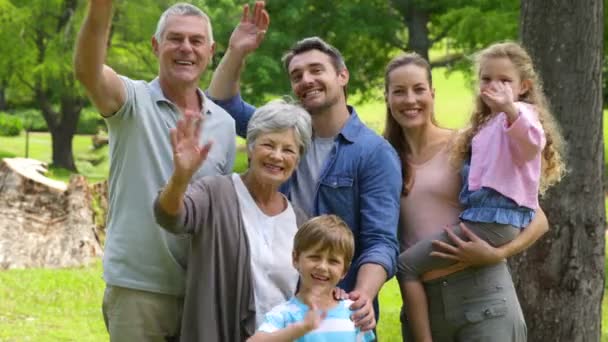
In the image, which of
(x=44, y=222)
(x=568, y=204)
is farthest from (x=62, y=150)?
(x=568, y=204)

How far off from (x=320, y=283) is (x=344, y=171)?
1.87 feet

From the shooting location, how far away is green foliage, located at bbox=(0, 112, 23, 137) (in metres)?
37.4

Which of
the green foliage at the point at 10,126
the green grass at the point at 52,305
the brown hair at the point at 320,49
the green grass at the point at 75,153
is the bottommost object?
the green grass at the point at 75,153

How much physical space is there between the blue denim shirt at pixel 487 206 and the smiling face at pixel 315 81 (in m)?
0.62

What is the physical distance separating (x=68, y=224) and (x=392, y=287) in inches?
151

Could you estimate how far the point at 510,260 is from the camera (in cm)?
738

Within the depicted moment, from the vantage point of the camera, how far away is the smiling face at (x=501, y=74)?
441 cm

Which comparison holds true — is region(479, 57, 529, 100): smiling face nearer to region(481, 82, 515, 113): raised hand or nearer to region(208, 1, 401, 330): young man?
region(481, 82, 515, 113): raised hand

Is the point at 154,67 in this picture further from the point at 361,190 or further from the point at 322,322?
the point at 322,322

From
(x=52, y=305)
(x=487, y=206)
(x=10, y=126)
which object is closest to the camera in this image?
(x=487, y=206)

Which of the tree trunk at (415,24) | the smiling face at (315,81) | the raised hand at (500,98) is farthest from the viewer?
the tree trunk at (415,24)

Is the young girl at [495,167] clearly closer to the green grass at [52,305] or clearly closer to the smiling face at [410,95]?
the smiling face at [410,95]

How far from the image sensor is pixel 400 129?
4.64 metres

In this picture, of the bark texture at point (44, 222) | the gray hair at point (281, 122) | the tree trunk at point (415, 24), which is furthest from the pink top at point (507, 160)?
the tree trunk at point (415, 24)
